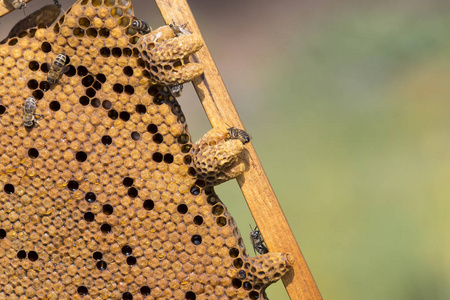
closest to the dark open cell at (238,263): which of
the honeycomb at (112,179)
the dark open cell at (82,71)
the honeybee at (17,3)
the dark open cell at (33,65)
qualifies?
the honeycomb at (112,179)

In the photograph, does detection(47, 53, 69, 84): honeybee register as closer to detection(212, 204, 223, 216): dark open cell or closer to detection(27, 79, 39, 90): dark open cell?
detection(27, 79, 39, 90): dark open cell

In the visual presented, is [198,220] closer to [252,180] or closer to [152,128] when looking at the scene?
[252,180]

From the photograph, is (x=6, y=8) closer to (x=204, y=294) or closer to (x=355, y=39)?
(x=204, y=294)

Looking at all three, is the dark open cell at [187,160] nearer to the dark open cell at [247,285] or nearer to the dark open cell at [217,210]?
the dark open cell at [217,210]

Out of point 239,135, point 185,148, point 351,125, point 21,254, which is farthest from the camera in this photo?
point 351,125

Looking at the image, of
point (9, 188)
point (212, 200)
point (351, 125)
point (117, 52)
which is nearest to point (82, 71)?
point (117, 52)
